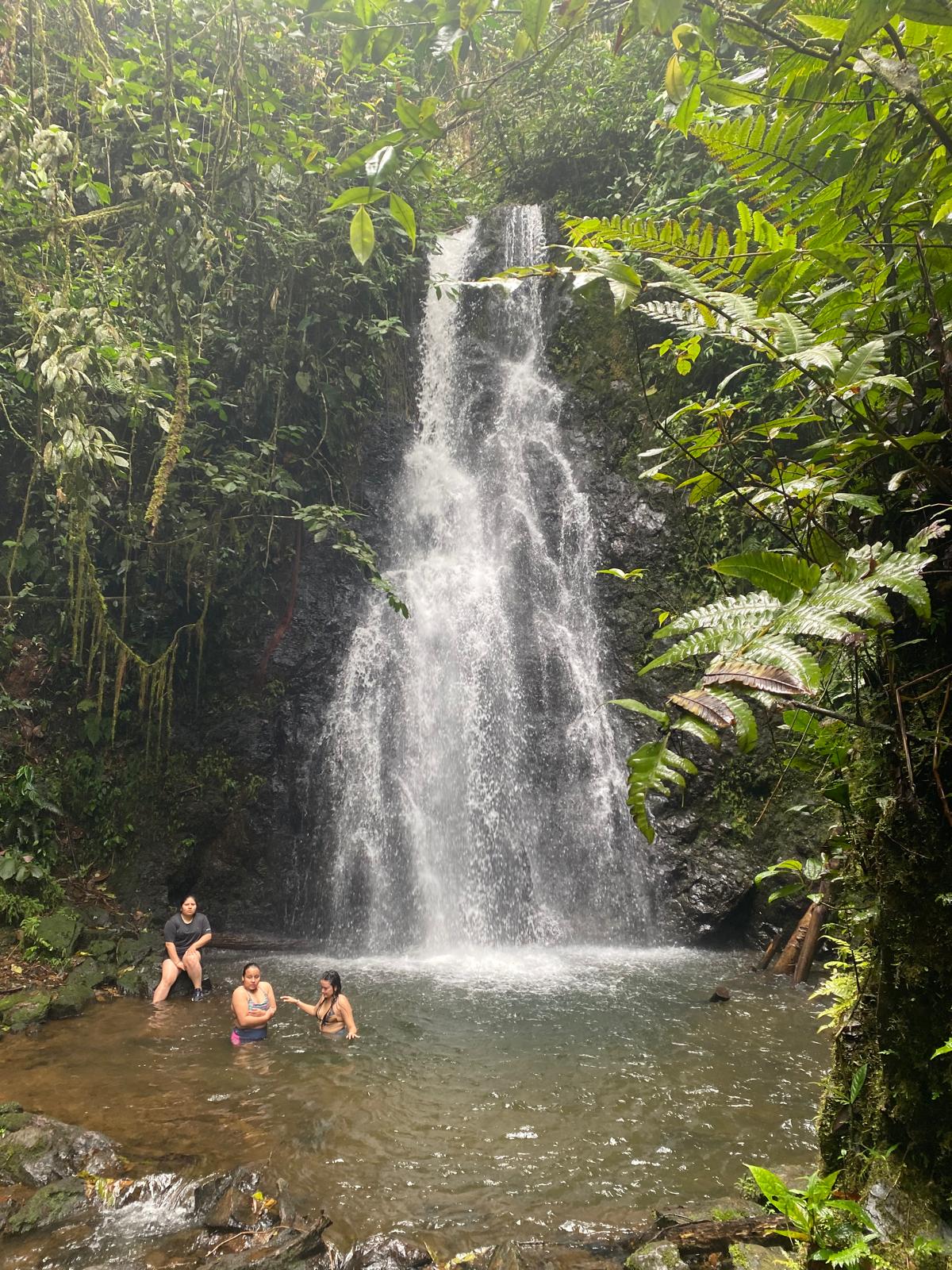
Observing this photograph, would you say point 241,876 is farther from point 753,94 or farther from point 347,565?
point 753,94

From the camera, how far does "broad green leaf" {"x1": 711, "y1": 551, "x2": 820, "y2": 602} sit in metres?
1.58

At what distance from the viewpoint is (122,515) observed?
10.3 m

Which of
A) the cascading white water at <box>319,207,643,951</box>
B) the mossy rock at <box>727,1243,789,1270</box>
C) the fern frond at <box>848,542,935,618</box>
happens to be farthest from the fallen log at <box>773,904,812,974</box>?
the fern frond at <box>848,542,935,618</box>

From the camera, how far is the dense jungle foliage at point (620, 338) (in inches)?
61.8

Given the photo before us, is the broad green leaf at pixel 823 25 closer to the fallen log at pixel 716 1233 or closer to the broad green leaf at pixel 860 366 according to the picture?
the broad green leaf at pixel 860 366

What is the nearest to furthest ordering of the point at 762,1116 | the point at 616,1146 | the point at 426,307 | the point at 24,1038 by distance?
the point at 616,1146 < the point at 762,1116 < the point at 24,1038 < the point at 426,307

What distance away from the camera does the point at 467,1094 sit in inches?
204

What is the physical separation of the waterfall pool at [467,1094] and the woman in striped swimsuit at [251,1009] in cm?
14

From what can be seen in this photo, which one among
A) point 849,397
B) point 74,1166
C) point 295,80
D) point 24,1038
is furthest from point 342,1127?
→ point 295,80

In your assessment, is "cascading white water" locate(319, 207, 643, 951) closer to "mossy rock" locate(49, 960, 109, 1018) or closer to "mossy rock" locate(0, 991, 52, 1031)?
"mossy rock" locate(49, 960, 109, 1018)

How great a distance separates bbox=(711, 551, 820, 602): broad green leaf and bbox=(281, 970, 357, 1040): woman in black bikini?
5786 mm

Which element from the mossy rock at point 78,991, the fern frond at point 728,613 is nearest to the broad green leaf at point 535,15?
the fern frond at point 728,613

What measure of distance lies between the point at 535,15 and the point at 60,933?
9183mm

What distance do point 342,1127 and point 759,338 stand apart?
→ 506cm
